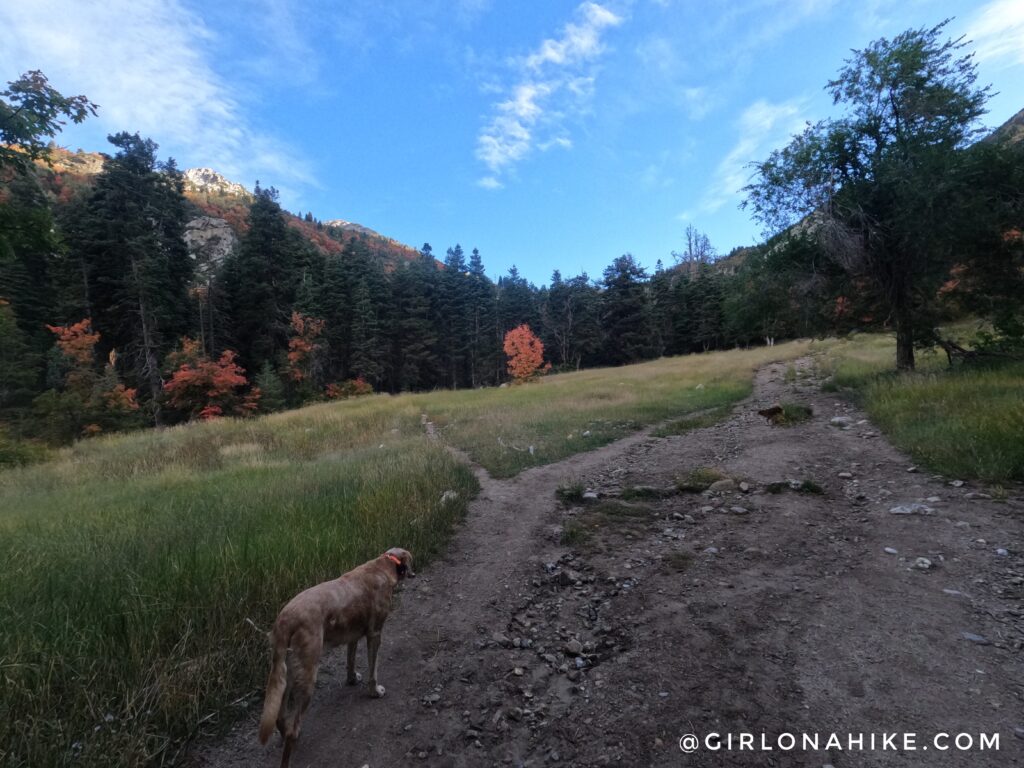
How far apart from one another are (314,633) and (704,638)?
281cm

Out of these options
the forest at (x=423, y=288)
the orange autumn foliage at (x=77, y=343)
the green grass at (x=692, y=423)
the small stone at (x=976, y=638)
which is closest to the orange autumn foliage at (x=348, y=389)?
the forest at (x=423, y=288)

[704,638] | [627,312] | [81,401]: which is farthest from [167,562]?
[627,312]

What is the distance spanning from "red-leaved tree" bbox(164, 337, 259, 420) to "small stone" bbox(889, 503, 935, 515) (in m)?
31.0

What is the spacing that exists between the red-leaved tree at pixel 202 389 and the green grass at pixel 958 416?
3118cm

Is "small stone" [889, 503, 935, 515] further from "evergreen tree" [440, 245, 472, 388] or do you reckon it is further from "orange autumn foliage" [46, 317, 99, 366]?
"evergreen tree" [440, 245, 472, 388]

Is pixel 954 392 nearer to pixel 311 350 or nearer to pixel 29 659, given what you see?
pixel 29 659

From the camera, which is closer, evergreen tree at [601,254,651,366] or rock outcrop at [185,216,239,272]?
evergreen tree at [601,254,651,366]

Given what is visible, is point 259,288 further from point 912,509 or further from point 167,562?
point 912,509

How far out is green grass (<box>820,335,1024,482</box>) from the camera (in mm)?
5859

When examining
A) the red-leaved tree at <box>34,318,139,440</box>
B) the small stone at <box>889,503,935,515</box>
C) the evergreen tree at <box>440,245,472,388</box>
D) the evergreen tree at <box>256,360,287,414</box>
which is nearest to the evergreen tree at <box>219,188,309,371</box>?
the evergreen tree at <box>256,360,287,414</box>

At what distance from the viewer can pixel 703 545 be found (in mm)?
5031

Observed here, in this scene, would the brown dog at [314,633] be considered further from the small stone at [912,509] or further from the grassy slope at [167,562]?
the small stone at [912,509]

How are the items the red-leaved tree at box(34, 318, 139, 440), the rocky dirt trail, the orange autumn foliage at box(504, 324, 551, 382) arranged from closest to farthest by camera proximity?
the rocky dirt trail, the red-leaved tree at box(34, 318, 139, 440), the orange autumn foliage at box(504, 324, 551, 382)

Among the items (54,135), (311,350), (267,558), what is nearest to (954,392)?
(267,558)
